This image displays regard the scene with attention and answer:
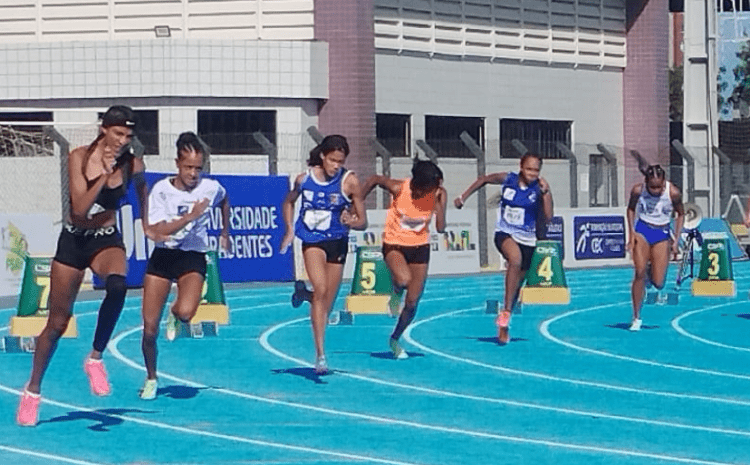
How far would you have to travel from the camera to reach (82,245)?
11.9m

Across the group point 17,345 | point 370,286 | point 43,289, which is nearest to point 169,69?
point 370,286

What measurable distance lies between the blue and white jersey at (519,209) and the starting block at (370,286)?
11.9 feet

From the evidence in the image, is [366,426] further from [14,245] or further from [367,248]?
[14,245]

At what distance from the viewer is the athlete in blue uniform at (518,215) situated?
18469 millimetres

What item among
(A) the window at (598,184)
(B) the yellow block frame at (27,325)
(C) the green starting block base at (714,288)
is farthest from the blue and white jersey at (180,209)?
(A) the window at (598,184)

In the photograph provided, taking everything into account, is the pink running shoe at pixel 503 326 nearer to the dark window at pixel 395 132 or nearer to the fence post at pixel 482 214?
the fence post at pixel 482 214

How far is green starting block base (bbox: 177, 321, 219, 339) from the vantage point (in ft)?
64.6

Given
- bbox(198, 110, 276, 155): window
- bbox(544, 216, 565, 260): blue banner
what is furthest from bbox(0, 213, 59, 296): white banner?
bbox(198, 110, 276, 155): window

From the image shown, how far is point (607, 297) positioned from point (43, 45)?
16.6 metres

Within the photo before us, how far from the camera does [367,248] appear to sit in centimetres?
2225

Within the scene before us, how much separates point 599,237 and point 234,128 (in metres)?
7.84

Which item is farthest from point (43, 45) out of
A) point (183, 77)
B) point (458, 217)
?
point (458, 217)

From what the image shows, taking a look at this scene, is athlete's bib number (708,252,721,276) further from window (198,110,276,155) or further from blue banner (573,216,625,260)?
window (198,110,276,155)

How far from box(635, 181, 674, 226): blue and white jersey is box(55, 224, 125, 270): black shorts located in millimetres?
9928
